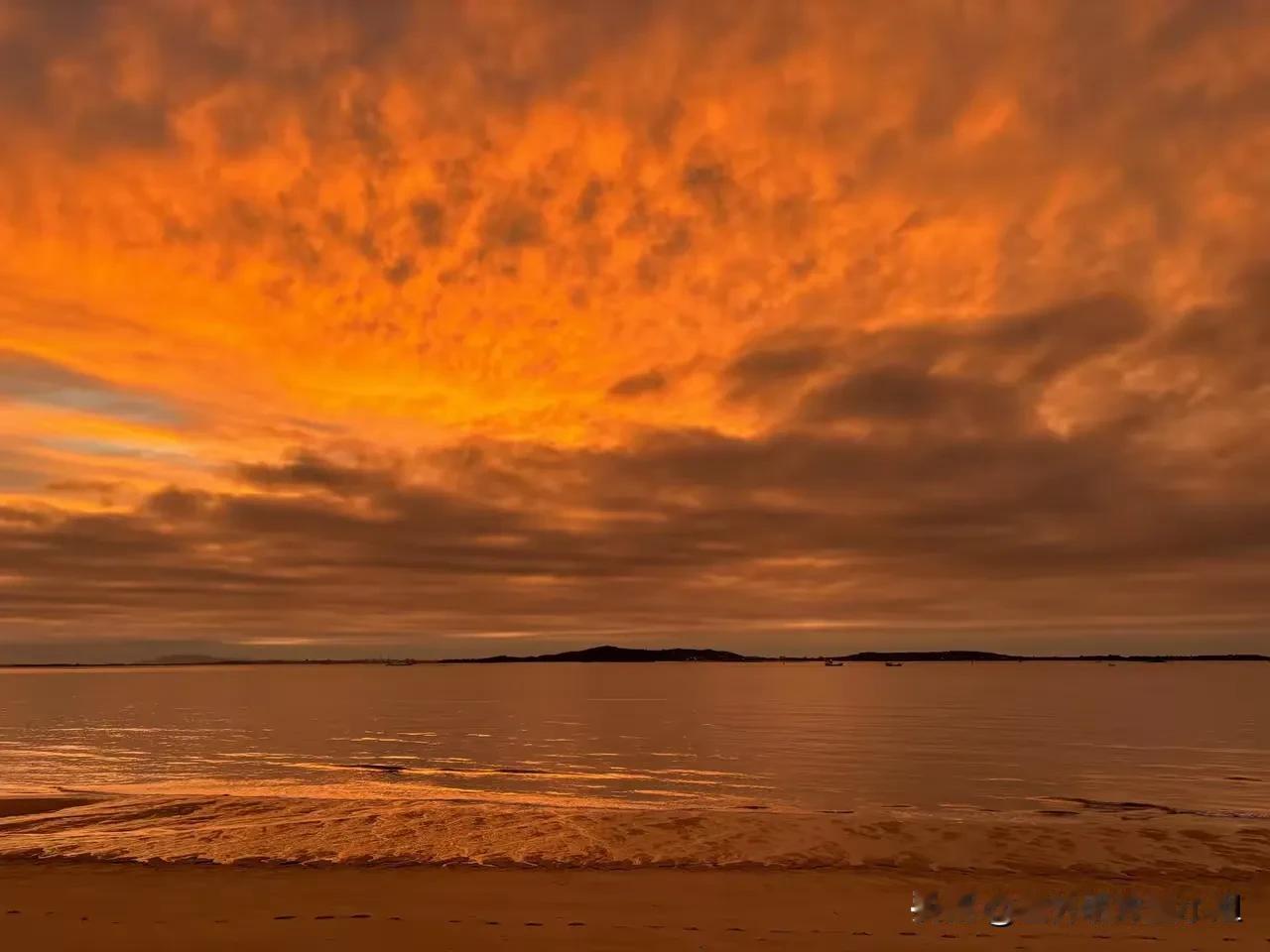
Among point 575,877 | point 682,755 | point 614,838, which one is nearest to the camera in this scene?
point 575,877

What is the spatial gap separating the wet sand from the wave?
1.56 meters

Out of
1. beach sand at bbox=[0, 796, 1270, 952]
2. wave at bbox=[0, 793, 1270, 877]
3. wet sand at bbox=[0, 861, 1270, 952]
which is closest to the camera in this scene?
wet sand at bbox=[0, 861, 1270, 952]

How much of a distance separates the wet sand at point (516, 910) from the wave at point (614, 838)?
1564 mm

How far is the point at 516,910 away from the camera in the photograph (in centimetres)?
1678

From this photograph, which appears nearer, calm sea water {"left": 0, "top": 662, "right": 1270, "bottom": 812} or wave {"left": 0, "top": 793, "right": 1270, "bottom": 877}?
wave {"left": 0, "top": 793, "right": 1270, "bottom": 877}

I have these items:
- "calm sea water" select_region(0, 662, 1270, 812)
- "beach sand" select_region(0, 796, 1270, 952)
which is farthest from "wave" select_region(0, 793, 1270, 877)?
"calm sea water" select_region(0, 662, 1270, 812)

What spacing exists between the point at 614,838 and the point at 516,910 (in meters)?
8.96

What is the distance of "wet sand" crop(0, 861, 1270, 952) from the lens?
14.9 metres

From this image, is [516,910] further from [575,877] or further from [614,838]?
[614,838]

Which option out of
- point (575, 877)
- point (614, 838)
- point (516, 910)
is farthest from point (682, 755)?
point (516, 910)

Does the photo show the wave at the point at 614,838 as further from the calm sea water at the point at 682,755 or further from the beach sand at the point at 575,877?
the calm sea water at the point at 682,755

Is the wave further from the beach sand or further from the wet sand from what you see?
the wet sand

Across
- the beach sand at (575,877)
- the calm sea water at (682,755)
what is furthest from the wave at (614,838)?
the calm sea water at (682,755)

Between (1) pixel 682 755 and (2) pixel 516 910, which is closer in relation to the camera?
(2) pixel 516 910
